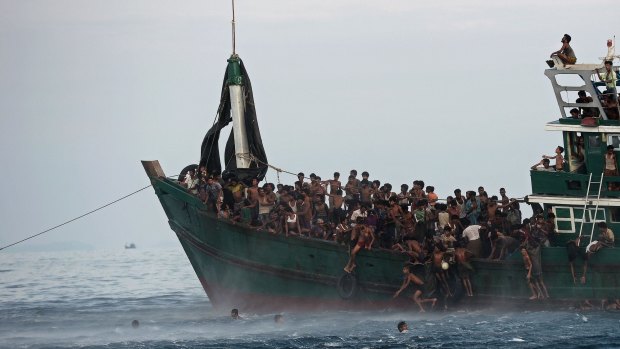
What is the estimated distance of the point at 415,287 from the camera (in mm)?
41281

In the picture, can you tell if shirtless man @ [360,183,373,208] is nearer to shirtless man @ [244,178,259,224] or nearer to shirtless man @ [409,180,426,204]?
shirtless man @ [409,180,426,204]

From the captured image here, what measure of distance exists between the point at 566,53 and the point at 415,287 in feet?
25.2

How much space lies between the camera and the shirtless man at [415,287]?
40781 mm

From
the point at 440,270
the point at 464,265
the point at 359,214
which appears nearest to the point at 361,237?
the point at 359,214

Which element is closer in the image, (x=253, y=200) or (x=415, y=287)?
(x=415, y=287)

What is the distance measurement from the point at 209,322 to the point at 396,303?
5.77 meters

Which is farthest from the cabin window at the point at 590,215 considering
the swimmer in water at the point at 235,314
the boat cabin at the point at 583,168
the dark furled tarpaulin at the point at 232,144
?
the dark furled tarpaulin at the point at 232,144

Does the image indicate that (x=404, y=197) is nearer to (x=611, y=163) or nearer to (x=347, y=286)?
(x=347, y=286)

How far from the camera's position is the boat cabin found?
129ft

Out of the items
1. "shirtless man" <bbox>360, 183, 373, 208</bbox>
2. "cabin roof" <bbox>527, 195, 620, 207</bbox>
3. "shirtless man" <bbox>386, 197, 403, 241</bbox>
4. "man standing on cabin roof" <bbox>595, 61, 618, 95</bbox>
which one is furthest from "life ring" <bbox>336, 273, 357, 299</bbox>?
"man standing on cabin roof" <bbox>595, 61, 618, 95</bbox>

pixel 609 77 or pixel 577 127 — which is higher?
pixel 609 77

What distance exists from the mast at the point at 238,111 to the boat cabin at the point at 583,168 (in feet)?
34.5

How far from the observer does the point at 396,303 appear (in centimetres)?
4188

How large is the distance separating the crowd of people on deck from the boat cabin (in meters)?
0.56
